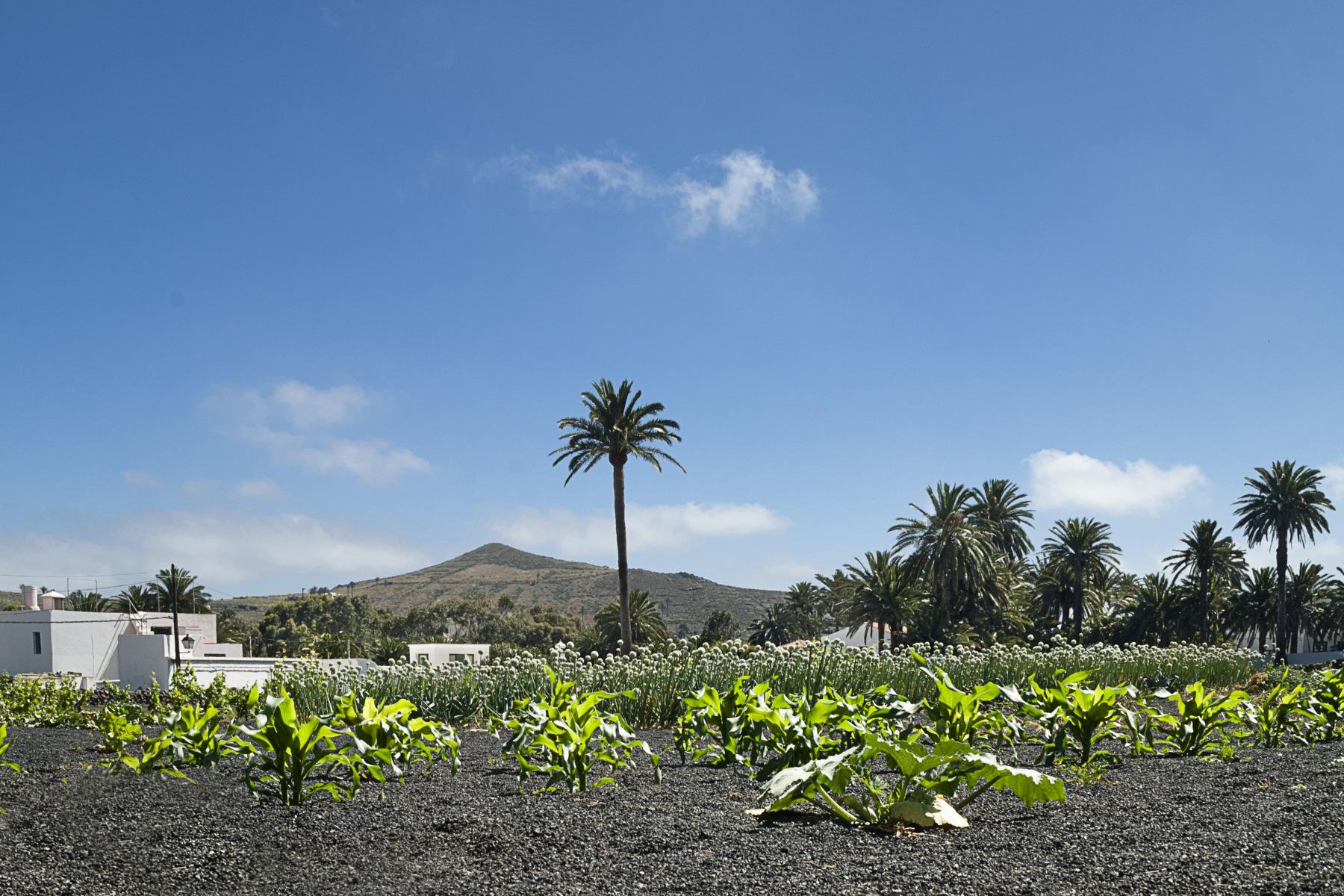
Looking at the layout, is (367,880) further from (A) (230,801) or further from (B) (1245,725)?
(B) (1245,725)

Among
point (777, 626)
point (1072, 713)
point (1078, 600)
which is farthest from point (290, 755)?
point (777, 626)

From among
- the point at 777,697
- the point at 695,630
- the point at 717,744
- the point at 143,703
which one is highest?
the point at 777,697

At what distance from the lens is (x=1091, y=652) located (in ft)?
59.0

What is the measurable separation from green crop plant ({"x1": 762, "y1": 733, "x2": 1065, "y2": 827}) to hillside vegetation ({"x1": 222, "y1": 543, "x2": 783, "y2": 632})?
91782mm

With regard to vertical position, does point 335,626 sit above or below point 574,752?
below

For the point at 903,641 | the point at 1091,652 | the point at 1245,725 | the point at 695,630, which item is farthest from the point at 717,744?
the point at 695,630

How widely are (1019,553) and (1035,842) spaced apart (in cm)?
4850

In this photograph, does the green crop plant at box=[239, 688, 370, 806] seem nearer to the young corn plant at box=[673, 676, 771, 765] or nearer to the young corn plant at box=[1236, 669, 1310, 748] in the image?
the young corn plant at box=[673, 676, 771, 765]

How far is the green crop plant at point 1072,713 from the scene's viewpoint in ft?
20.0

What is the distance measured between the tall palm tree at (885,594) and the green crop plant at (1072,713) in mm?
31988

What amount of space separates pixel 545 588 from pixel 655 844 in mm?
119428

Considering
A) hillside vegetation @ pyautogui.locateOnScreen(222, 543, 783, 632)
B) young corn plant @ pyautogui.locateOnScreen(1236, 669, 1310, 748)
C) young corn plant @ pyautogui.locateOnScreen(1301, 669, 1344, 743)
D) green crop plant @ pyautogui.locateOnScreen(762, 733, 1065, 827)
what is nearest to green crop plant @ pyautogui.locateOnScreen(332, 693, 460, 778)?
green crop plant @ pyautogui.locateOnScreen(762, 733, 1065, 827)

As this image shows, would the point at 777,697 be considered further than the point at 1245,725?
No

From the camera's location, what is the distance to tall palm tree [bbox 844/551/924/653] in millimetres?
38500
